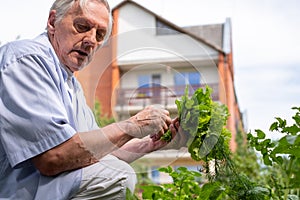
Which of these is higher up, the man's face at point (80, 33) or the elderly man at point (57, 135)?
the man's face at point (80, 33)

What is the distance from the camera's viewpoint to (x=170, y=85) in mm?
1139

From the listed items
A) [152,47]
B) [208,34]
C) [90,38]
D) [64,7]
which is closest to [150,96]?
[152,47]

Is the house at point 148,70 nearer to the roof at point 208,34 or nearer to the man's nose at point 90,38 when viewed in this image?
the man's nose at point 90,38

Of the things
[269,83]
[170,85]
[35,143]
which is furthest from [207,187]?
[269,83]

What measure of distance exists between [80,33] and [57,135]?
28 cm

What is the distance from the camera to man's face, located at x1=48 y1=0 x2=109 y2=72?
122 cm

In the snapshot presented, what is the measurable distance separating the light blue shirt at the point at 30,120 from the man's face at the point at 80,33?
0.23 ft

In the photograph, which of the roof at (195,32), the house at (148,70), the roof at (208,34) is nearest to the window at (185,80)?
the house at (148,70)

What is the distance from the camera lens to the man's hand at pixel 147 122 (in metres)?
1.08

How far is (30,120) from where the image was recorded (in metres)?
1.08

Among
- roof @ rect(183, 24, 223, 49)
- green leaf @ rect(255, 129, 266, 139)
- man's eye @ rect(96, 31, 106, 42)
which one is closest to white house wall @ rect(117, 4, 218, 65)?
man's eye @ rect(96, 31, 106, 42)

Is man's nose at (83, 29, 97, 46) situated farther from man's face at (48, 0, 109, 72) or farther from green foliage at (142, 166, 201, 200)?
green foliage at (142, 166, 201, 200)

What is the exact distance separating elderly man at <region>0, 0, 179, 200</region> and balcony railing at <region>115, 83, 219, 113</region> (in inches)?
1.5

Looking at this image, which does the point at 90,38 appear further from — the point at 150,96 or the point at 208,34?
the point at 208,34
